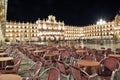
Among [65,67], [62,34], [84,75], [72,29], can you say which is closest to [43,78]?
[65,67]

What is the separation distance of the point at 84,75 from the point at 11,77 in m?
1.63

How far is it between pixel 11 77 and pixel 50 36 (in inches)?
3716

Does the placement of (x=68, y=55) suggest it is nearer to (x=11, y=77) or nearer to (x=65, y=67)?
(x=65, y=67)

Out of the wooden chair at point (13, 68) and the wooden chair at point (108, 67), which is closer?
the wooden chair at point (108, 67)

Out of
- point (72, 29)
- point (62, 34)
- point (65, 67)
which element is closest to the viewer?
point (65, 67)

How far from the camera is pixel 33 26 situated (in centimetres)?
9894

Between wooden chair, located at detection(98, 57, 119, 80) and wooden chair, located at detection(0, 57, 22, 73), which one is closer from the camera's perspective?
wooden chair, located at detection(98, 57, 119, 80)

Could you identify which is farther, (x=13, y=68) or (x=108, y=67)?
(x=13, y=68)

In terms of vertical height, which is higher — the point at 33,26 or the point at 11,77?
the point at 33,26

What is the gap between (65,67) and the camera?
5125mm

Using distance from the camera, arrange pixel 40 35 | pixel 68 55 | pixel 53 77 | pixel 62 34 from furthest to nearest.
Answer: pixel 62 34
pixel 40 35
pixel 68 55
pixel 53 77

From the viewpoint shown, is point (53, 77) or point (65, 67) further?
point (65, 67)

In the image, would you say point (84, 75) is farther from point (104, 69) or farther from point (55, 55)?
point (55, 55)

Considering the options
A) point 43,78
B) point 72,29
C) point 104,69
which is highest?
point 72,29
